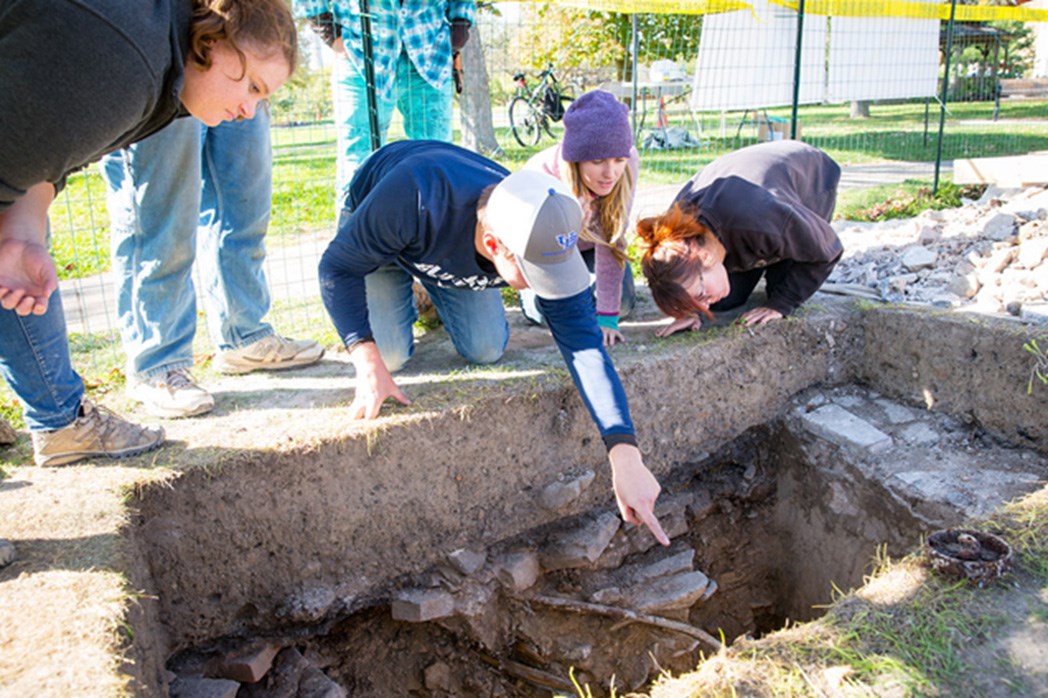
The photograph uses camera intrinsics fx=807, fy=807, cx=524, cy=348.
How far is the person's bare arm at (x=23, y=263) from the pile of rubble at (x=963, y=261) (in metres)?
3.62

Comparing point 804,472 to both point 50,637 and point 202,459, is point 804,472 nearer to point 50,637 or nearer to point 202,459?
point 202,459

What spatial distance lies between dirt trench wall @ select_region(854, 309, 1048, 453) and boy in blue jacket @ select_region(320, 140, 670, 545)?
5.85ft

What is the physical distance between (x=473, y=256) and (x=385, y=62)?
1659 mm

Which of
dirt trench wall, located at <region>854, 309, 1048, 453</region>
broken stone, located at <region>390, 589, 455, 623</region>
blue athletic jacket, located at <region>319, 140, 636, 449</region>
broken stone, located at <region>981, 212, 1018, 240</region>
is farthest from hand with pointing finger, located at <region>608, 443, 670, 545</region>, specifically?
broken stone, located at <region>981, 212, 1018, 240</region>

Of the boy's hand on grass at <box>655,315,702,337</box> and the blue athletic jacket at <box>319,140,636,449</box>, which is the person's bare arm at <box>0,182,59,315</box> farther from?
the boy's hand on grass at <box>655,315,702,337</box>

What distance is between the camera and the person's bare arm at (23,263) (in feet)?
6.05

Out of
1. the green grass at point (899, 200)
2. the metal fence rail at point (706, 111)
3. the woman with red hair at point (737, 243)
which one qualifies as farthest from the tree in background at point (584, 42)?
the woman with red hair at point (737, 243)

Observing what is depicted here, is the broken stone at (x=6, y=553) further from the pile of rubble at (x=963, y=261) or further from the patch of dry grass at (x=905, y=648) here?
the pile of rubble at (x=963, y=261)

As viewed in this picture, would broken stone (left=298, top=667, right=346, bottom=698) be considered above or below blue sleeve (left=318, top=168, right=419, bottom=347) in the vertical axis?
below

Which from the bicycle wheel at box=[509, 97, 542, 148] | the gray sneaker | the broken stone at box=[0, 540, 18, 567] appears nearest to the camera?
the broken stone at box=[0, 540, 18, 567]

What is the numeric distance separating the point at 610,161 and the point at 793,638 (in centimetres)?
196

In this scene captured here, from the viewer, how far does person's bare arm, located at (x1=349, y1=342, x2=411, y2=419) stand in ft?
9.13

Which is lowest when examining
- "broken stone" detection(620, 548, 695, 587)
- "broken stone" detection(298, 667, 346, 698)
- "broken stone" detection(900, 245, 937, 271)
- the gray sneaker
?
"broken stone" detection(620, 548, 695, 587)

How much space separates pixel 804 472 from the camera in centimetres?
366
